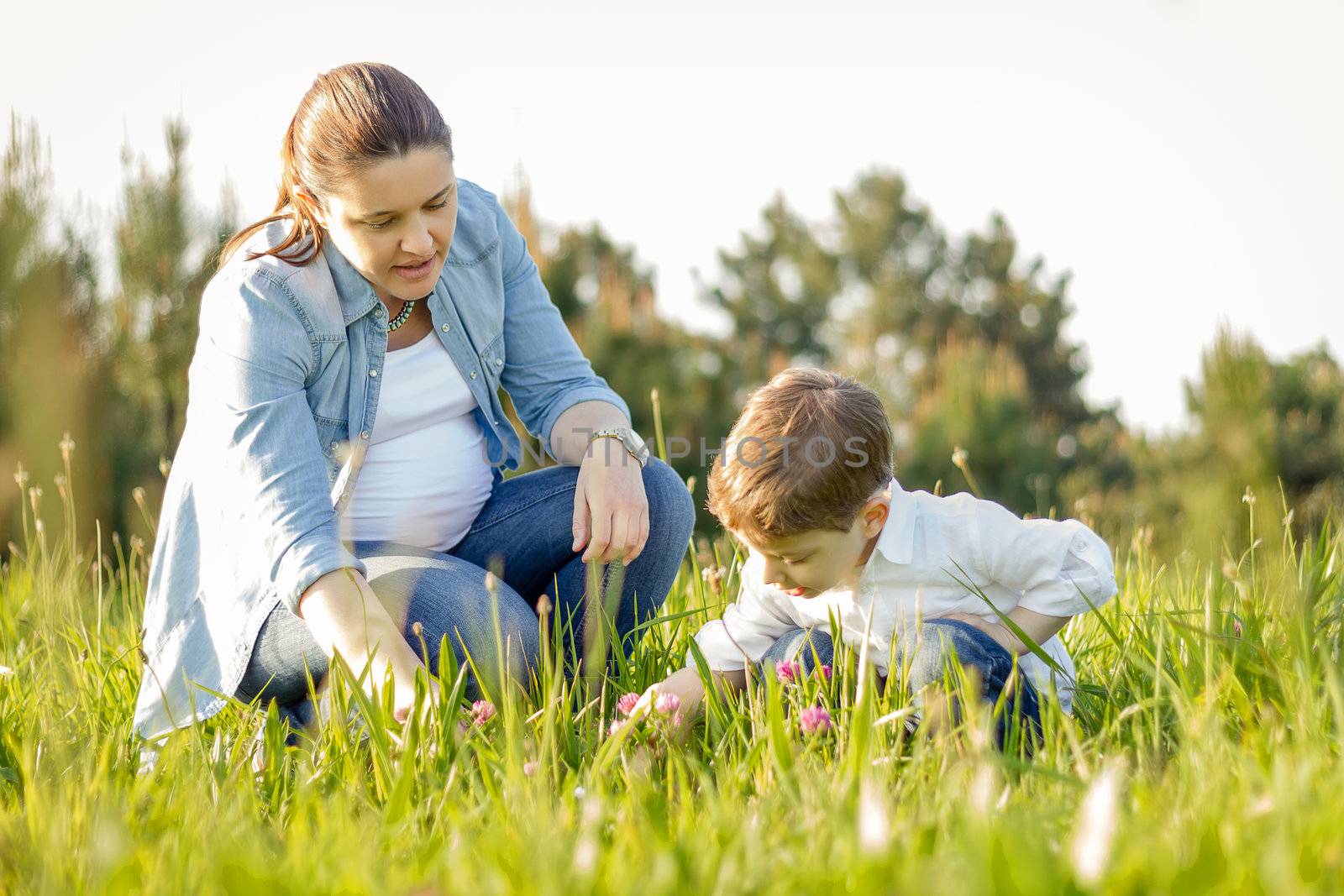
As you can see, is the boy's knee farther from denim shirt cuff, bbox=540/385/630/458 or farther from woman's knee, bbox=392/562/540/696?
denim shirt cuff, bbox=540/385/630/458

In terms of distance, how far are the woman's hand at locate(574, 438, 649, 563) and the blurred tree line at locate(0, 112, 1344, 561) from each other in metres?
0.63

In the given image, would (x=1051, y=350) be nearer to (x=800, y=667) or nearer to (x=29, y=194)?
(x=29, y=194)

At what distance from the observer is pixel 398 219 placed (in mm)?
2266

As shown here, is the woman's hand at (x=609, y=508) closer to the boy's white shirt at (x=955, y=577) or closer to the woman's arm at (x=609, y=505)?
the woman's arm at (x=609, y=505)

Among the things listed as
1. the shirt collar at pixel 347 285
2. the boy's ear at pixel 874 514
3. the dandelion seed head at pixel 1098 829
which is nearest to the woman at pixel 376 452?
the shirt collar at pixel 347 285

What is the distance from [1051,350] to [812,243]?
622cm

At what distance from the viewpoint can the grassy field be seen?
1135 mm

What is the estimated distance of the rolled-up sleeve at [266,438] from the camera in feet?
6.82

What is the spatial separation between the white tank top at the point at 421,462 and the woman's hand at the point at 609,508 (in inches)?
10.6

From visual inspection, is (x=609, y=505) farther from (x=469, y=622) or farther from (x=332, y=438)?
(x=332, y=438)

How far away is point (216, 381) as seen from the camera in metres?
2.25

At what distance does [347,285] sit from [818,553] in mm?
1076

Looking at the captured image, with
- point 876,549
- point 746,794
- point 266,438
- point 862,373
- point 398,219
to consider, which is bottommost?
point 862,373

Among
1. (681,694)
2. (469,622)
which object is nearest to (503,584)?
(469,622)
